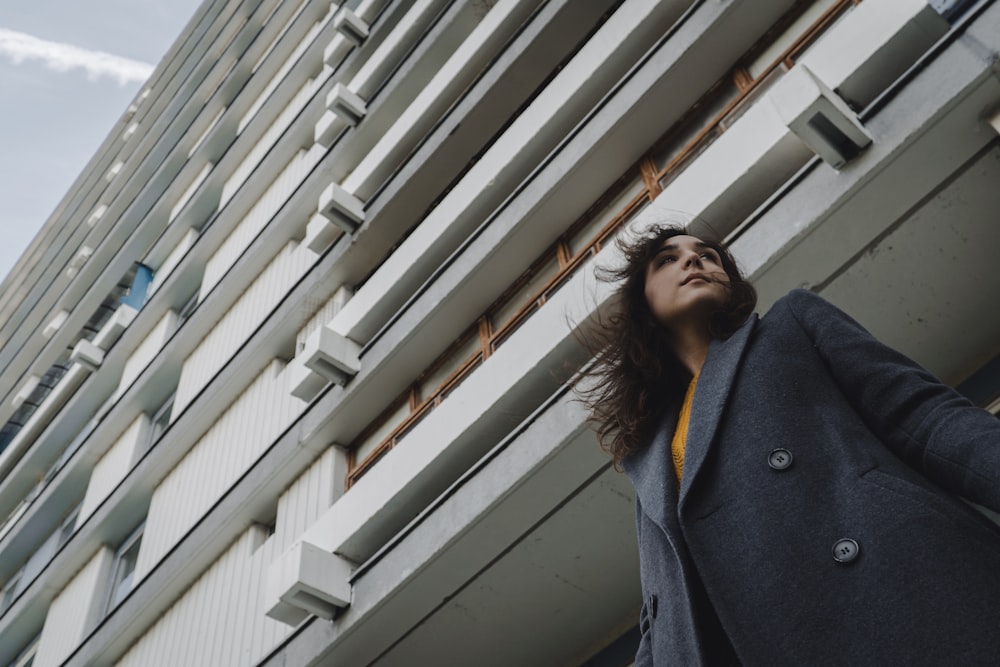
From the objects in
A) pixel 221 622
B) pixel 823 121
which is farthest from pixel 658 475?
pixel 221 622

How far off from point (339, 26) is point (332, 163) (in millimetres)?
3067

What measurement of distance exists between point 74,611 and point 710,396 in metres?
12.1

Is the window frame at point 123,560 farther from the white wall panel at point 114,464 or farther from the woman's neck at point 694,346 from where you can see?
the woman's neck at point 694,346

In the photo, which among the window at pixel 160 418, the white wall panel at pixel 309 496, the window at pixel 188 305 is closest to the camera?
the white wall panel at pixel 309 496

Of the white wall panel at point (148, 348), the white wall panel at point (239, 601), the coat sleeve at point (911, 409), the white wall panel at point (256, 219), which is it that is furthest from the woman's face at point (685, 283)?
the white wall panel at point (148, 348)

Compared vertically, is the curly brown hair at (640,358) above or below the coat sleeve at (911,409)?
above

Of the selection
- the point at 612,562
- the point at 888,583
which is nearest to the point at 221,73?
the point at 612,562

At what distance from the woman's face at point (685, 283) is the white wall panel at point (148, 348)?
1369 centimetres

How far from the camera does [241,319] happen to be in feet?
43.3

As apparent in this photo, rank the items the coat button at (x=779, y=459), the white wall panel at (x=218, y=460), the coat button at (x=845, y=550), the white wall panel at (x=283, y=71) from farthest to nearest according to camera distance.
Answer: the white wall panel at (x=283, y=71) < the white wall panel at (x=218, y=460) < the coat button at (x=779, y=459) < the coat button at (x=845, y=550)

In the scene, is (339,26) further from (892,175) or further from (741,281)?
(741,281)

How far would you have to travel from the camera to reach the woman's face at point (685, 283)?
287 cm

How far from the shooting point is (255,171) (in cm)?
1563

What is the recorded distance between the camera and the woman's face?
287 centimetres
